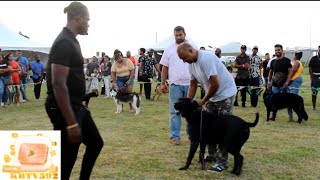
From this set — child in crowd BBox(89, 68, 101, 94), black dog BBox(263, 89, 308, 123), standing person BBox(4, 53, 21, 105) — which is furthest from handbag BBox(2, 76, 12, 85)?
black dog BBox(263, 89, 308, 123)

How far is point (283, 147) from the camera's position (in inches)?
248

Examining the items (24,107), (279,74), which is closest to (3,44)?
(24,107)

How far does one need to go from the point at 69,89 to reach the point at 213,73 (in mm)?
1937

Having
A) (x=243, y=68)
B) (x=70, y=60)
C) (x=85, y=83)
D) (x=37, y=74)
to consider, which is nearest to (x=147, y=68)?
(x=243, y=68)

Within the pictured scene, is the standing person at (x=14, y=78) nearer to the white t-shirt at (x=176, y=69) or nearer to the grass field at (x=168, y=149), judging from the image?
the grass field at (x=168, y=149)

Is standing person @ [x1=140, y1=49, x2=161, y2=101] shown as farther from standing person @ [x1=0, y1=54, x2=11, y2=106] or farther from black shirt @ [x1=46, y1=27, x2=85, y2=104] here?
black shirt @ [x1=46, y1=27, x2=85, y2=104]

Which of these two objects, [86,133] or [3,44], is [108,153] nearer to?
[86,133]

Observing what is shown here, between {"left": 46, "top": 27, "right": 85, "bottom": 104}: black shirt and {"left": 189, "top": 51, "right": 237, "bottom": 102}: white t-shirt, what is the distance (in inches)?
69.1

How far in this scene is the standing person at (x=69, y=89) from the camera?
2.98 meters

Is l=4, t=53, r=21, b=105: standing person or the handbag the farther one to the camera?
l=4, t=53, r=21, b=105: standing person

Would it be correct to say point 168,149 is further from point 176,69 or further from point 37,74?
point 37,74

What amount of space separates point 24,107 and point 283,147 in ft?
27.5

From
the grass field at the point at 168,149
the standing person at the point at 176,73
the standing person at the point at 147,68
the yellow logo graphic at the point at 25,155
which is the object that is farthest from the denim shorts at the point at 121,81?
the yellow logo graphic at the point at 25,155

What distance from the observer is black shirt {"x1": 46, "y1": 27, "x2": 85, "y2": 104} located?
300 cm
